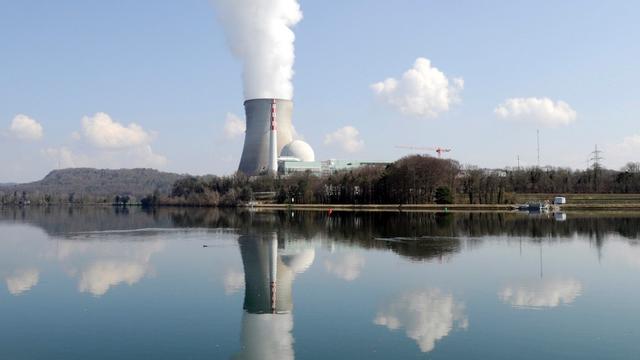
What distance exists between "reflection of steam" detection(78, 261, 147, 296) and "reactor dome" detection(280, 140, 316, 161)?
243ft

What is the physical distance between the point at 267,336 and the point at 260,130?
6569cm

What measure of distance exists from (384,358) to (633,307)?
6.74 meters

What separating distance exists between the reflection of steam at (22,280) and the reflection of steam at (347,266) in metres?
8.30

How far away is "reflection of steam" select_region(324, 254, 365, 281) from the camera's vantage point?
17766mm

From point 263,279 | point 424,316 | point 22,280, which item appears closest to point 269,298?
point 263,279

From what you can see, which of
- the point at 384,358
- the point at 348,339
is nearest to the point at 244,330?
the point at 348,339

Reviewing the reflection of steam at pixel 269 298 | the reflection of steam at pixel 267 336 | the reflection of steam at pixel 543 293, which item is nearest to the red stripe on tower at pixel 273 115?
the reflection of steam at pixel 269 298

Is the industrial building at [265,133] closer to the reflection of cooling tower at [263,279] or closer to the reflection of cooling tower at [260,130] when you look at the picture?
the reflection of cooling tower at [260,130]

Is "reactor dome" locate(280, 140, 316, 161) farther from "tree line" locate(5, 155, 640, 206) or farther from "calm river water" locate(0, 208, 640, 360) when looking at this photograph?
"calm river water" locate(0, 208, 640, 360)

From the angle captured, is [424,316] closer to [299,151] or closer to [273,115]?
[273,115]

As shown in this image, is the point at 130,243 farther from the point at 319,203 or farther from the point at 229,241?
the point at 319,203

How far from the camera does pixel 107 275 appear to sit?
59.6ft

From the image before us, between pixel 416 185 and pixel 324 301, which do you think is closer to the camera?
pixel 324 301

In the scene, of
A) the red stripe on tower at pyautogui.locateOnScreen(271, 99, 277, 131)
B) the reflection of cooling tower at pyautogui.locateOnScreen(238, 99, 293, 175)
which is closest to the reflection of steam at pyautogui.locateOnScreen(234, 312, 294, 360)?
the reflection of cooling tower at pyautogui.locateOnScreen(238, 99, 293, 175)
